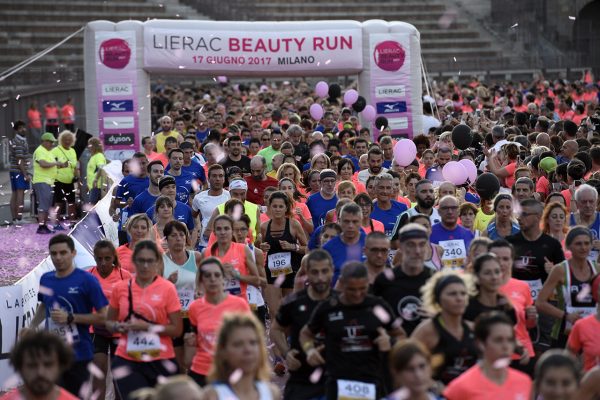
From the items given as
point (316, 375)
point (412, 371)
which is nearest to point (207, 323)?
point (316, 375)

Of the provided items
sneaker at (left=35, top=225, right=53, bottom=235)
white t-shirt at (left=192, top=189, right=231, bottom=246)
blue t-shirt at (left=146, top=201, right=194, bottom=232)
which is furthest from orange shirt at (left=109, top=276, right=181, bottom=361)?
sneaker at (left=35, top=225, right=53, bottom=235)

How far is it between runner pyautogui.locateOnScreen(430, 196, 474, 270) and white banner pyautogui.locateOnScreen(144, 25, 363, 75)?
11.2 metres

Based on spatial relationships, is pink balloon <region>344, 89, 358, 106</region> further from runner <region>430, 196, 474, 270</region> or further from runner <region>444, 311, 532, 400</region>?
runner <region>444, 311, 532, 400</region>

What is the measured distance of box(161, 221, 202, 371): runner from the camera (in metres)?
9.50

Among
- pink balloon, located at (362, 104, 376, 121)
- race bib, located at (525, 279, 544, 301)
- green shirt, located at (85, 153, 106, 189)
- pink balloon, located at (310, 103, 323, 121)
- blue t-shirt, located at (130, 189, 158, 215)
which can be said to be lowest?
race bib, located at (525, 279, 544, 301)

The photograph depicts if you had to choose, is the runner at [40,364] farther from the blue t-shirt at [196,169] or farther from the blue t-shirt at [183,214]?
the blue t-shirt at [196,169]

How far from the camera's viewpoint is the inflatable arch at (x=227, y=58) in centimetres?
2070

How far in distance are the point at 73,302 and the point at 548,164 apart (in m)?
6.24

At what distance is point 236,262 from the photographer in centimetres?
980

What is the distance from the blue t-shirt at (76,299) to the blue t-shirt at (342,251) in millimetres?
1767

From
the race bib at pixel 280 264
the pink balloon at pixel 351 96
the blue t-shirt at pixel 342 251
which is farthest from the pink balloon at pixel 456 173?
the pink balloon at pixel 351 96

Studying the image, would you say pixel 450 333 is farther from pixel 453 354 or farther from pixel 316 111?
pixel 316 111

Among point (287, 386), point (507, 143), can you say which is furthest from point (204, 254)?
point (507, 143)

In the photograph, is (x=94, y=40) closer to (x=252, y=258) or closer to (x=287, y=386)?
(x=252, y=258)
